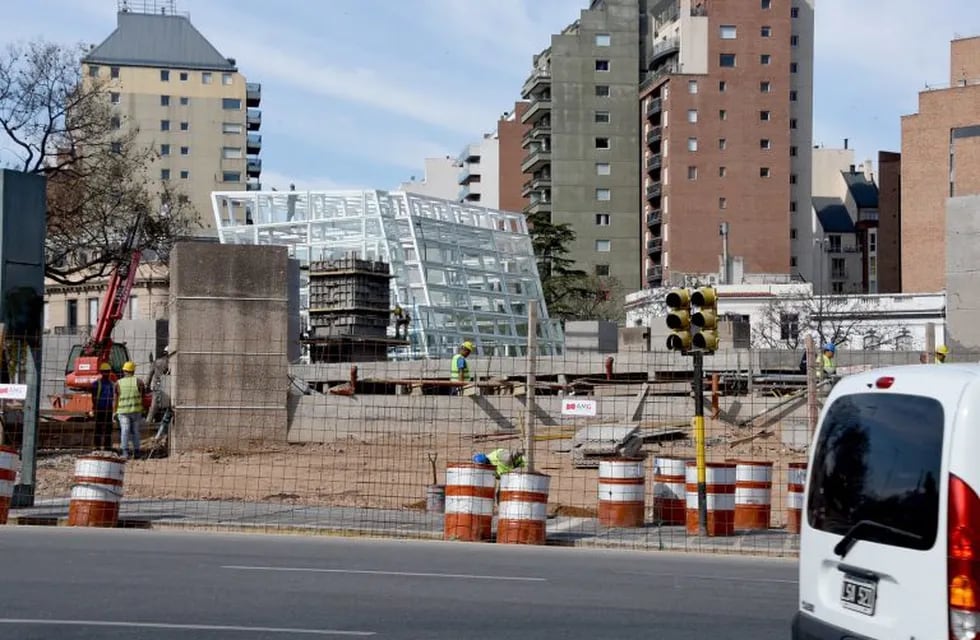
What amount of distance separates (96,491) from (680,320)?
738 centimetres

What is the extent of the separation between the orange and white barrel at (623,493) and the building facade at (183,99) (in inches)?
4066

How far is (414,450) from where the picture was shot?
2847 cm

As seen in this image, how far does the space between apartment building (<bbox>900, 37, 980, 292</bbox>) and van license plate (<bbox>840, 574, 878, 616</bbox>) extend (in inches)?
3145

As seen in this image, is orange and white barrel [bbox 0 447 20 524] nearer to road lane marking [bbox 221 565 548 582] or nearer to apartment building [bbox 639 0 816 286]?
road lane marking [bbox 221 565 548 582]

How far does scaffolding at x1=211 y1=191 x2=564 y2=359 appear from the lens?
193ft

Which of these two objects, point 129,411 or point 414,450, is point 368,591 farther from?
point 414,450

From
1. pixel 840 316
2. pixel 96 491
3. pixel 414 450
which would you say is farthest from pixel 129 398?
pixel 840 316

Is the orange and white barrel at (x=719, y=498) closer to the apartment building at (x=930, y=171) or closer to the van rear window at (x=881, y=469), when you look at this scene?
the van rear window at (x=881, y=469)

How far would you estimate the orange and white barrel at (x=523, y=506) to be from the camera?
1697cm

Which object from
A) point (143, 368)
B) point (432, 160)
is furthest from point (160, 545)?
point (432, 160)

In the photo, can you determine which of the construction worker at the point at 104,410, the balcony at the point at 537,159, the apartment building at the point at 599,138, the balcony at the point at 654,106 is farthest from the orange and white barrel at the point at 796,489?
the balcony at the point at 537,159

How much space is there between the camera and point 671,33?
103 m

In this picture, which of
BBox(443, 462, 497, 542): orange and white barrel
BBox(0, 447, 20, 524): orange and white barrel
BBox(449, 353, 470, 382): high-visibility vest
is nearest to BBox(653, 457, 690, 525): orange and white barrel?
BBox(443, 462, 497, 542): orange and white barrel

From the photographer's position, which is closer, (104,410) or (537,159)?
(104,410)
